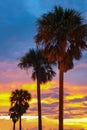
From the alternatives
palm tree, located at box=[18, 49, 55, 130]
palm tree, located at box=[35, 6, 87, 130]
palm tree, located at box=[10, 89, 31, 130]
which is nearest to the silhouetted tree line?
palm tree, located at box=[35, 6, 87, 130]

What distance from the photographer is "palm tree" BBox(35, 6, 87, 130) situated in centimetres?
3794

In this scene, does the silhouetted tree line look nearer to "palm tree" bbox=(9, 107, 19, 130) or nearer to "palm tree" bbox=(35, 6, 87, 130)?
"palm tree" bbox=(35, 6, 87, 130)

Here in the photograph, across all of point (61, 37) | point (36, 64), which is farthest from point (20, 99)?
point (61, 37)

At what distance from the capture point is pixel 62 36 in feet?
124

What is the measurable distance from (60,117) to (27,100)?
5521 cm

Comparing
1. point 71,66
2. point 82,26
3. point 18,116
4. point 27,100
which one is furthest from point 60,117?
point 18,116

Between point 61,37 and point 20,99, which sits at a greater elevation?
point 20,99

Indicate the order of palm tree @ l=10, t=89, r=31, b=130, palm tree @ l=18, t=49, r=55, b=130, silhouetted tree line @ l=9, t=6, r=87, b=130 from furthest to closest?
palm tree @ l=10, t=89, r=31, b=130 < palm tree @ l=18, t=49, r=55, b=130 < silhouetted tree line @ l=9, t=6, r=87, b=130

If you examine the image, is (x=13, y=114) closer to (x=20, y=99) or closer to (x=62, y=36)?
(x=20, y=99)

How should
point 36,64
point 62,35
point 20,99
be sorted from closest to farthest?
point 62,35 → point 36,64 → point 20,99

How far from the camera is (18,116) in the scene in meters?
98.3

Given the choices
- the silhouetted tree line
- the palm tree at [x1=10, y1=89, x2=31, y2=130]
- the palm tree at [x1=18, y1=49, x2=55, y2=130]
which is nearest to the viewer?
the silhouetted tree line

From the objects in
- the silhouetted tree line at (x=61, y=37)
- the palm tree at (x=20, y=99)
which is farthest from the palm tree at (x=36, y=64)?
the palm tree at (x=20, y=99)

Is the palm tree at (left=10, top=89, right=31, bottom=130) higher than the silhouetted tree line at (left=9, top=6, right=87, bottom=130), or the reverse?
the palm tree at (left=10, top=89, right=31, bottom=130)
